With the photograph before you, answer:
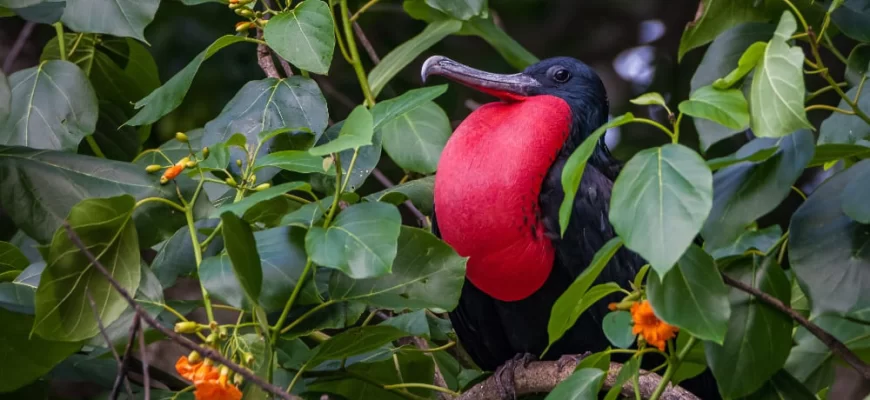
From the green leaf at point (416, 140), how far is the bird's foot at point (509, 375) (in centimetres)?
31

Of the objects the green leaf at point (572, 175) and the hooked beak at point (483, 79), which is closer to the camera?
the green leaf at point (572, 175)

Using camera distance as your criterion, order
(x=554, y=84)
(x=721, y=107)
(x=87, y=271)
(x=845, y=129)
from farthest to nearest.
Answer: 1. (x=554, y=84)
2. (x=845, y=129)
3. (x=87, y=271)
4. (x=721, y=107)

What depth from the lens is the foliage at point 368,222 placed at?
1.02 meters

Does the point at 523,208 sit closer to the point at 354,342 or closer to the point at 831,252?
the point at 354,342

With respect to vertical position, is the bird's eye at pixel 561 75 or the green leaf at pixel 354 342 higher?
the bird's eye at pixel 561 75

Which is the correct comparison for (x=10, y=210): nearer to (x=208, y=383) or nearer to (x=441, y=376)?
(x=208, y=383)

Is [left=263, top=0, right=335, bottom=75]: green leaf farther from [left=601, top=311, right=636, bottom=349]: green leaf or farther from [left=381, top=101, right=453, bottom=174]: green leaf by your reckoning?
[left=601, top=311, right=636, bottom=349]: green leaf

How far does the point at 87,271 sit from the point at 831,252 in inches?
30.4

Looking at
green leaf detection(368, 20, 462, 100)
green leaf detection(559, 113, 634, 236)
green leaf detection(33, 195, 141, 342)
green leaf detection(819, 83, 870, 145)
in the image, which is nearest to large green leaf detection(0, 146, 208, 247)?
green leaf detection(33, 195, 141, 342)

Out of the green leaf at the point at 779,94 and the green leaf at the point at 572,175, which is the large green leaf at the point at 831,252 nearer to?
the green leaf at the point at 779,94

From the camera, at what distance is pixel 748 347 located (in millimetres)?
1165

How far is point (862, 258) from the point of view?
1146 millimetres

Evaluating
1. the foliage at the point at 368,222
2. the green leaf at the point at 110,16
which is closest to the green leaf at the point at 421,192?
the foliage at the point at 368,222

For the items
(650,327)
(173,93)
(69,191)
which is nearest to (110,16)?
(173,93)
